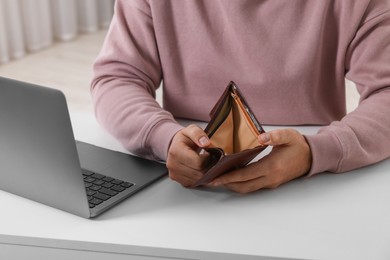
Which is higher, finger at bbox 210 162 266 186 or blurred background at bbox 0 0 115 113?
finger at bbox 210 162 266 186

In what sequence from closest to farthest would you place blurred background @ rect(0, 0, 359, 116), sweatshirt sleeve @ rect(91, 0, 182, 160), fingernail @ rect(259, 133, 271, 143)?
fingernail @ rect(259, 133, 271, 143) < sweatshirt sleeve @ rect(91, 0, 182, 160) < blurred background @ rect(0, 0, 359, 116)

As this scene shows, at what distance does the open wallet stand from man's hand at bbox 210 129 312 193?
1cm

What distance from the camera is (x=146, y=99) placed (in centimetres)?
129

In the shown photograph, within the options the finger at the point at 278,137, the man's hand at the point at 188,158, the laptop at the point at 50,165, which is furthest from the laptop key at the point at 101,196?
the finger at the point at 278,137

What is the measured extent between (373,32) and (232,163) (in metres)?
0.40

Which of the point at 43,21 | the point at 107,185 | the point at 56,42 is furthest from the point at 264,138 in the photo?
the point at 56,42

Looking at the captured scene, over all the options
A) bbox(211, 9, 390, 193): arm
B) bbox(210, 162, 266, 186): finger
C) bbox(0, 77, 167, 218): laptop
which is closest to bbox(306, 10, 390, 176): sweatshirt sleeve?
bbox(211, 9, 390, 193): arm

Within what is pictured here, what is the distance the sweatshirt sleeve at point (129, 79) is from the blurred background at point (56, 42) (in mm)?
1576

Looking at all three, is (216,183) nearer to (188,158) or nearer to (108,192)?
(188,158)

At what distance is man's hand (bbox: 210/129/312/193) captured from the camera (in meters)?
1.06

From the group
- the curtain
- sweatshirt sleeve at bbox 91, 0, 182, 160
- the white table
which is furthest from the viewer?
the curtain

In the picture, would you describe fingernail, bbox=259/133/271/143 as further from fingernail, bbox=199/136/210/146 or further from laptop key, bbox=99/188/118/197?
laptop key, bbox=99/188/118/197

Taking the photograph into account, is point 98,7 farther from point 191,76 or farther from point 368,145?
point 368,145

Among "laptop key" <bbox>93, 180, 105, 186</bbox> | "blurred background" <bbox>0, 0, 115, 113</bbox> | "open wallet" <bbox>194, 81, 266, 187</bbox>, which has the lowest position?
"blurred background" <bbox>0, 0, 115, 113</bbox>
